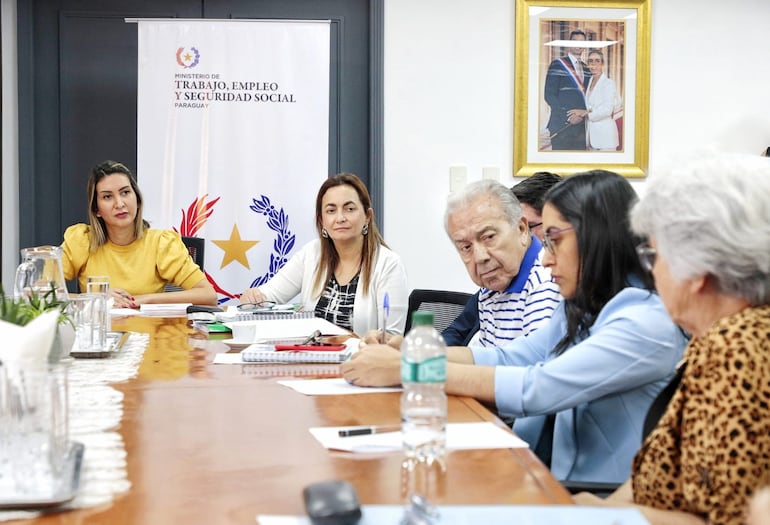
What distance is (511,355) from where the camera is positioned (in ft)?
7.14

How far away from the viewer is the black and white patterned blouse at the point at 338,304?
3.61 metres

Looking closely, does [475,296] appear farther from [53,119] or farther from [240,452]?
[53,119]

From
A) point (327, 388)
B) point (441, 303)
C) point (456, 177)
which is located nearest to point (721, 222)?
point (327, 388)

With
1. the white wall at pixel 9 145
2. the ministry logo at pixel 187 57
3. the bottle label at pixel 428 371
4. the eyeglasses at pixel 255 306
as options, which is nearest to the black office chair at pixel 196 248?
the eyeglasses at pixel 255 306

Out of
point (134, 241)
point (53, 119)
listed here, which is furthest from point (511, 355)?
point (53, 119)

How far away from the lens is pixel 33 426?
1087 mm

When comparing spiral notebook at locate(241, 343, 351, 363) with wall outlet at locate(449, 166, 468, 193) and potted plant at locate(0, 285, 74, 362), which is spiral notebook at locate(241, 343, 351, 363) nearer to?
potted plant at locate(0, 285, 74, 362)

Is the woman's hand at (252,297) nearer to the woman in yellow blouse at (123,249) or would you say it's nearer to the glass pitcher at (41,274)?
the woman in yellow blouse at (123,249)

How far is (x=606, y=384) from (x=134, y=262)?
9.30 feet

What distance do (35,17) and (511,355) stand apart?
3645 millimetres

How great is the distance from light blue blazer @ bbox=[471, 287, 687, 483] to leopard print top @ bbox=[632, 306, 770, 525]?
1.44ft

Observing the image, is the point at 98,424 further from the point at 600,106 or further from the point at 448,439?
the point at 600,106

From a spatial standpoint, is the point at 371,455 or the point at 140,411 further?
the point at 140,411

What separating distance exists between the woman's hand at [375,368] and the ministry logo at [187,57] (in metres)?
3.06
